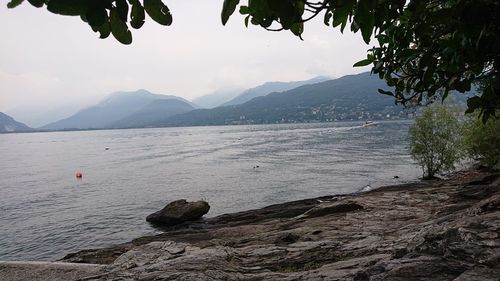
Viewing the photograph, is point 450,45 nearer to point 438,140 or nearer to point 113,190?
point 438,140

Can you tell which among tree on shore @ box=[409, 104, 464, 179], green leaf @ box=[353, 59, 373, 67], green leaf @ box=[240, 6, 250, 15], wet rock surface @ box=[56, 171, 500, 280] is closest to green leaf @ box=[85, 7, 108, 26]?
green leaf @ box=[240, 6, 250, 15]

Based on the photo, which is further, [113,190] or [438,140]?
[113,190]

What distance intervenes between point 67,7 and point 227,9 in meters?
0.79

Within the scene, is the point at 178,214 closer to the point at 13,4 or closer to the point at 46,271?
the point at 46,271

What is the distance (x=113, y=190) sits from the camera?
47875 mm

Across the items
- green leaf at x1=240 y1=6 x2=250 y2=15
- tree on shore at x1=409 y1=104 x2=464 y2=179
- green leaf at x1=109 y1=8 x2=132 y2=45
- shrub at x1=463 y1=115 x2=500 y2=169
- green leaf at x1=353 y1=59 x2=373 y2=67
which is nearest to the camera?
green leaf at x1=109 y1=8 x2=132 y2=45

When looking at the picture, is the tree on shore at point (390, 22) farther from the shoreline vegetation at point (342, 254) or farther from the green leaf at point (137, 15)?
the shoreline vegetation at point (342, 254)

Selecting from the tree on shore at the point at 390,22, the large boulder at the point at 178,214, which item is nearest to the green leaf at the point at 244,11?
the tree on shore at the point at 390,22

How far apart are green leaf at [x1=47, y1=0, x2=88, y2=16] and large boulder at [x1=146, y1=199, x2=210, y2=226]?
29762 millimetres

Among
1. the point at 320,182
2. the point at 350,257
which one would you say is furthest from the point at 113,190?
the point at 350,257

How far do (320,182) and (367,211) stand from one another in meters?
26.7

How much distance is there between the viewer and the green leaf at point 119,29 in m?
1.94

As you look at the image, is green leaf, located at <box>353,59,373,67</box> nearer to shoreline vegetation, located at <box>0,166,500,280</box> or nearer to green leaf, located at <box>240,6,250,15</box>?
green leaf, located at <box>240,6,250,15</box>

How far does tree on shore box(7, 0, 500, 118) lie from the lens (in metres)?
1.82
